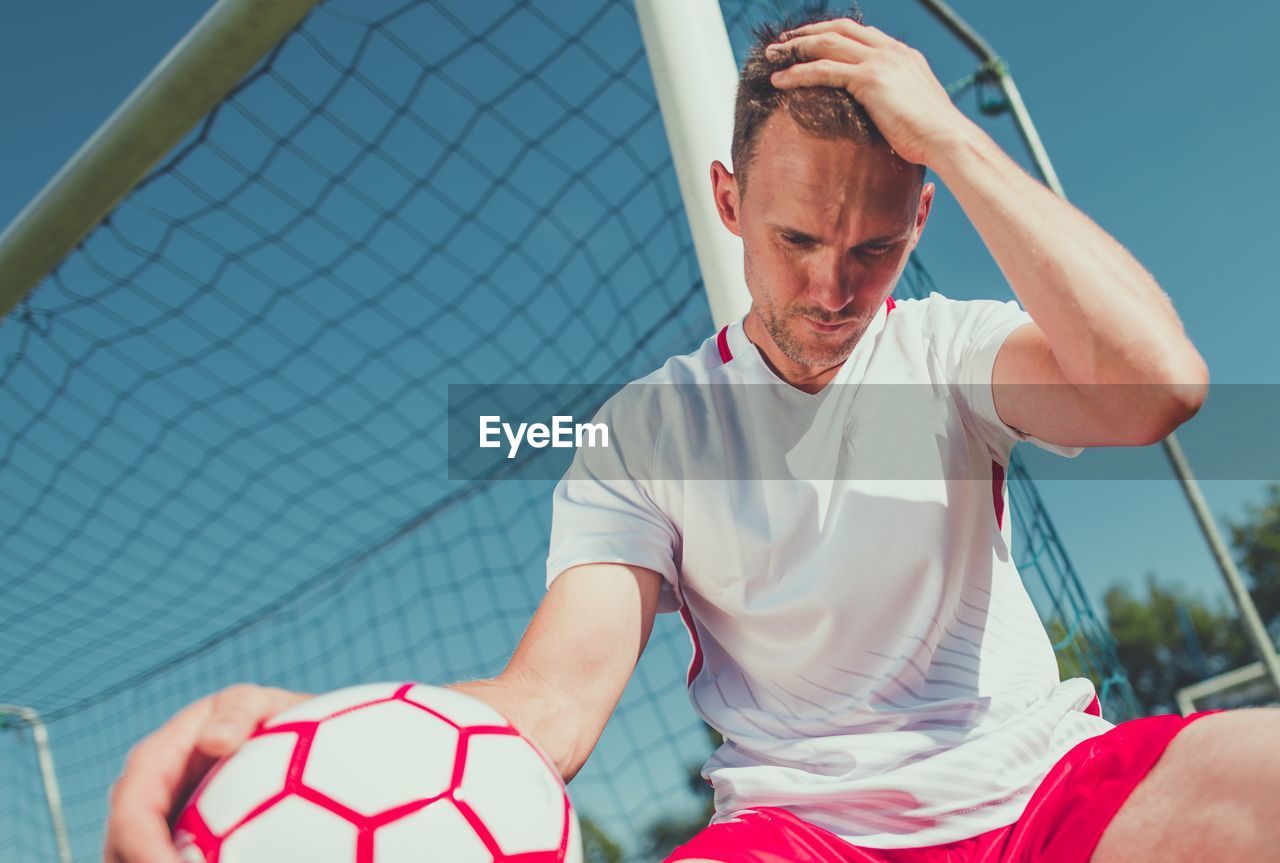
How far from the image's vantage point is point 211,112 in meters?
2.68

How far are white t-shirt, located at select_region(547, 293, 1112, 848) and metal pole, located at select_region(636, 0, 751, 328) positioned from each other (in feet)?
1.62

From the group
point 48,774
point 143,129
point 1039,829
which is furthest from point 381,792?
point 48,774

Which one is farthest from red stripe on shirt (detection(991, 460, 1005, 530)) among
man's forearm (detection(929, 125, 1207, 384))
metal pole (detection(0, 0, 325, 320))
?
metal pole (detection(0, 0, 325, 320))

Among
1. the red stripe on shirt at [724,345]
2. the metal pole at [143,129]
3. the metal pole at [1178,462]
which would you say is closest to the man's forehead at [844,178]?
the red stripe on shirt at [724,345]

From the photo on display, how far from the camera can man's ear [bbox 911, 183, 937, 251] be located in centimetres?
170

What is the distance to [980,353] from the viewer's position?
1.62 meters

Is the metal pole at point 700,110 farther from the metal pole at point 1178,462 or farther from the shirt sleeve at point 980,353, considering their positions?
the metal pole at point 1178,462

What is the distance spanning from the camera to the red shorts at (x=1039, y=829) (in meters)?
1.32

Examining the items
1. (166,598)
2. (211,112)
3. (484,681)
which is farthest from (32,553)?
(484,681)

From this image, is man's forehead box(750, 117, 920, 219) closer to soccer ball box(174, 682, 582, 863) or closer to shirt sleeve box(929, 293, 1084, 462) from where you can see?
shirt sleeve box(929, 293, 1084, 462)

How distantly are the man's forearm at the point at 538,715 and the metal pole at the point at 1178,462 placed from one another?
15.1ft

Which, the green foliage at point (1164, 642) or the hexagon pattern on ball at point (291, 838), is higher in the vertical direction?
the hexagon pattern on ball at point (291, 838)

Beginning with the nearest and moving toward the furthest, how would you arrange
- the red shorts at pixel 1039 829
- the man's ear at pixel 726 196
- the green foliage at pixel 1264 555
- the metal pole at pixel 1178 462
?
the red shorts at pixel 1039 829, the man's ear at pixel 726 196, the metal pole at pixel 1178 462, the green foliage at pixel 1264 555

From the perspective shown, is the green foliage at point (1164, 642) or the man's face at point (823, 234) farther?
the green foliage at point (1164, 642)
